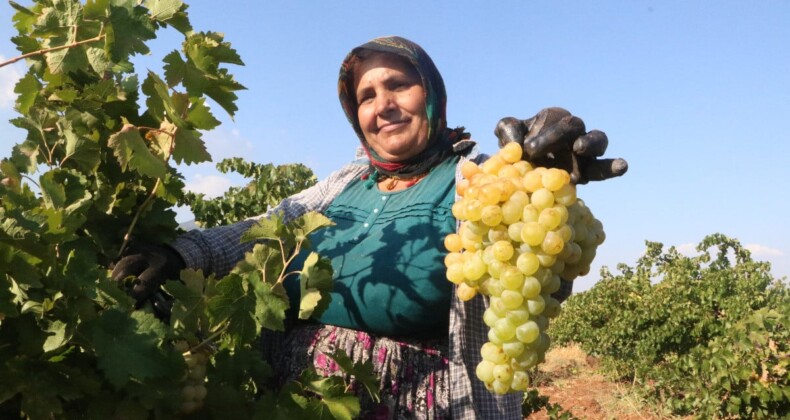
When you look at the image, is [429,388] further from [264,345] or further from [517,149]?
[517,149]

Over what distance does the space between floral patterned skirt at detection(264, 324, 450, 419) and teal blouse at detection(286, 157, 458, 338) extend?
4 cm

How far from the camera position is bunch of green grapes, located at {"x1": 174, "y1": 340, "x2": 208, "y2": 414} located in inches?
58.1

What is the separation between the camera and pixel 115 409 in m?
1.38

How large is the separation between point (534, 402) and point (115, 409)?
14.5 ft

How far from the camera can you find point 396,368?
219 cm

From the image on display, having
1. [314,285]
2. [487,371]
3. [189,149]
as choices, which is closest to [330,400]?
[314,285]

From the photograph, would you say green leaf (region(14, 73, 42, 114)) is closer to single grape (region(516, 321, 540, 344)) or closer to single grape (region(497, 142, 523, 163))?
single grape (region(497, 142, 523, 163))

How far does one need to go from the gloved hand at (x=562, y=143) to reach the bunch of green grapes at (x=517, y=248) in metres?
0.07

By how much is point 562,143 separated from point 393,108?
38.6 inches

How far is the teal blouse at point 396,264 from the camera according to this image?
6.96 feet

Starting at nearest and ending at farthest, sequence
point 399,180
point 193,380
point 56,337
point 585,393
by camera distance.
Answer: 1. point 56,337
2. point 193,380
3. point 399,180
4. point 585,393

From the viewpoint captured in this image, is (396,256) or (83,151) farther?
(396,256)

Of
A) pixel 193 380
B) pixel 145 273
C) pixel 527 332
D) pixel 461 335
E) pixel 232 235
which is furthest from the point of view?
pixel 232 235

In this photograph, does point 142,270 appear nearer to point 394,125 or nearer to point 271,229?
point 271,229
